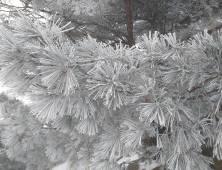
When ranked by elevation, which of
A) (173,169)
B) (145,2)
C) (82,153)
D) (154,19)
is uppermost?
(145,2)

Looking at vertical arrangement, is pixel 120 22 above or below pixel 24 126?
above

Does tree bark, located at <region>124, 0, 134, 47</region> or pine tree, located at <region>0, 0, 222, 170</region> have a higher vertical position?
tree bark, located at <region>124, 0, 134, 47</region>

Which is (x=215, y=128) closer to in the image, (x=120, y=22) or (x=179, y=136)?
(x=179, y=136)

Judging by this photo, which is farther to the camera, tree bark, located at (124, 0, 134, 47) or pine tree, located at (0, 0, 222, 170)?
tree bark, located at (124, 0, 134, 47)

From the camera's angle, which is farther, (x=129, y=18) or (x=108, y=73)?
(x=129, y=18)

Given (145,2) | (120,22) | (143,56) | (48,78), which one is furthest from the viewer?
(120,22)

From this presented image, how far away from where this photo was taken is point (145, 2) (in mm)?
2176

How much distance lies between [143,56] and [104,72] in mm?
278

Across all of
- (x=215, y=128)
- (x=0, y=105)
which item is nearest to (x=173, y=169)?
(x=215, y=128)

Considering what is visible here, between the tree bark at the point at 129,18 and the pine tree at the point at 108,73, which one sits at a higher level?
the tree bark at the point at 129,18

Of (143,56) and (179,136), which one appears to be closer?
(143,56)

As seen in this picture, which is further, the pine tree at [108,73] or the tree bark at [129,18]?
the tree bark at [129,18]

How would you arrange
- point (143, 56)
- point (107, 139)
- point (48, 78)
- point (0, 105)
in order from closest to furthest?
1. point (48, 78)
2. point (143, 56)
3. point (107, 139)
4. point (0, 105)

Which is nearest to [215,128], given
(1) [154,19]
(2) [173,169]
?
(2) [173,169]
